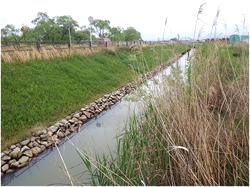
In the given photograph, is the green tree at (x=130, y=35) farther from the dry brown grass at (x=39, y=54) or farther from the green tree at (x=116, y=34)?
the dry brown grass at (x=39, y=54)

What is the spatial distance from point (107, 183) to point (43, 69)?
20.0 feet

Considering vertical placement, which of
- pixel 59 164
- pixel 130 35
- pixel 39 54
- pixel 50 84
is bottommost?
pixel 59 164

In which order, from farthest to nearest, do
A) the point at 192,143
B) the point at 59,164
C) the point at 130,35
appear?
the point at 130,35 < the point at 59,164 < the point at 192,143

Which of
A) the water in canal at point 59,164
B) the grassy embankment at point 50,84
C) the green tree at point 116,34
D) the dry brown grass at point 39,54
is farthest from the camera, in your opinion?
the green tree at point 116,34

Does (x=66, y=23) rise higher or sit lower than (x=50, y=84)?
higher

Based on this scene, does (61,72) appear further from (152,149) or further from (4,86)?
(152,149)

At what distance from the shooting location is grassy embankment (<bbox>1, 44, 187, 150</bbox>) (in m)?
4.21

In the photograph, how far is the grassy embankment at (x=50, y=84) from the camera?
4.21 metres

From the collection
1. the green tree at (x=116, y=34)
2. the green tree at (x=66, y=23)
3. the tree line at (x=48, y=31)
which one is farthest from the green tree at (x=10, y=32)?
the green tree at (x=116, y=34)

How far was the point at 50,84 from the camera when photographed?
6.40m

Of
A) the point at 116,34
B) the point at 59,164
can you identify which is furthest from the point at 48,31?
the point at 59,164

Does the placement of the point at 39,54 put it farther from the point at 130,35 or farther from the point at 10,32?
the point at 130,35

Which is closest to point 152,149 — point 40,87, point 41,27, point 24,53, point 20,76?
point 40,87

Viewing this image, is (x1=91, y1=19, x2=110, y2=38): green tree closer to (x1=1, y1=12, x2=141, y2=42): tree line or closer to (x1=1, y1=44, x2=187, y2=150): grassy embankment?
(x1=1, y1=12, x2=141, y2=42): tree line
